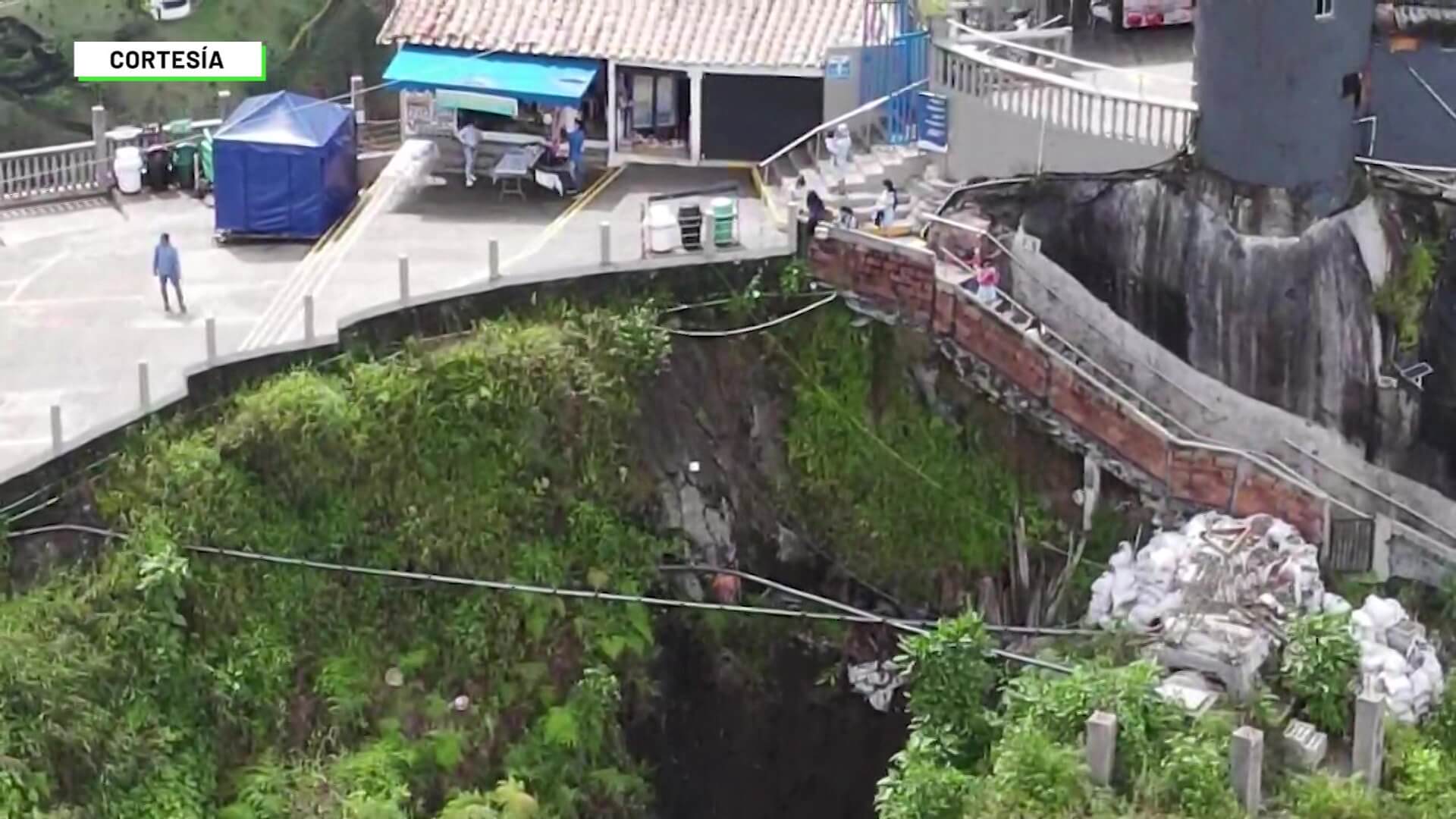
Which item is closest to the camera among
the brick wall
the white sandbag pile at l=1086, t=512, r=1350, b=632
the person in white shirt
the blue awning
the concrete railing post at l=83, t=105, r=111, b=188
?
the white sandbag pile at l=1086, t=512, r=1350, b=632

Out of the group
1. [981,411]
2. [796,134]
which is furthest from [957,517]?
[796,134]

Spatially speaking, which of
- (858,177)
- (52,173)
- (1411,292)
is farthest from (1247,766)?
(52,173)

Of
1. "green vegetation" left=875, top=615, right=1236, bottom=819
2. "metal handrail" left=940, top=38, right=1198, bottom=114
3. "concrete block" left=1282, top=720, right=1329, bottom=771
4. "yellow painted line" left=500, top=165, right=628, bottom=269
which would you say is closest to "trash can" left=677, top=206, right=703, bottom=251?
"yellow painted line" left=500, top=165, right=628, bottom=269

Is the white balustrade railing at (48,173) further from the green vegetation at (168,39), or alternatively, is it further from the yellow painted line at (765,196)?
the green vegetation at (168,39)

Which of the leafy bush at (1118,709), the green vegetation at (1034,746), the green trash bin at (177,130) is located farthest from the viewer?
the green trash bin at (177,130)

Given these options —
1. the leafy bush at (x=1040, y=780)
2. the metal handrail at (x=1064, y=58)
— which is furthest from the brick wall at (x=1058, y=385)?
the leafy bush at (x=1040, y=780)

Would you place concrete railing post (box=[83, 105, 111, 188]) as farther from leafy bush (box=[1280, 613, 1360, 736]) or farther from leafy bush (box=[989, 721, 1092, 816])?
leafy bush (box=[1280, 613, 1360, 736])

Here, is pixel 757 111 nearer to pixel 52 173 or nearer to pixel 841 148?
pixel 841 148
